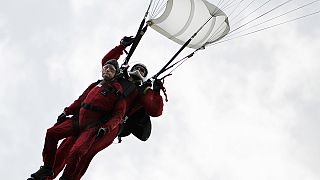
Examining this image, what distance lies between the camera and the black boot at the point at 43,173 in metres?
7.40

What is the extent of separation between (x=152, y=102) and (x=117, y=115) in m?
0.69

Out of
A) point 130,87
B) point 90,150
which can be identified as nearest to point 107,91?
point 130,87

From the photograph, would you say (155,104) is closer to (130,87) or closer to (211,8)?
(130,87)

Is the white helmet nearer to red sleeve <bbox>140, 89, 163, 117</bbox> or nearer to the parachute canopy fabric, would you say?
red sleeve <bbox>140, 89, 163, 117</bbox>

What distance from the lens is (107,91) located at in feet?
24.8

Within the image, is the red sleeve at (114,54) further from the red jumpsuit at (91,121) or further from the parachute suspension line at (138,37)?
the red jumpsuit at (91,121)

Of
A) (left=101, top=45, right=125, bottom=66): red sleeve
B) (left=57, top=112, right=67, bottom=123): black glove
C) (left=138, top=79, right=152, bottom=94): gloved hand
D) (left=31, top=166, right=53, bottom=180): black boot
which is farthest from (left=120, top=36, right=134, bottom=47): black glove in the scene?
(left=31, top=166, right=53, bottom=180): black boot

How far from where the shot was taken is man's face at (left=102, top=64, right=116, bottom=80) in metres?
7.70

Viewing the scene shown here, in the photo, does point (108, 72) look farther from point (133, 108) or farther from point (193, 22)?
point (193, 22)

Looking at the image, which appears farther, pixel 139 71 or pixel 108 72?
pixel 139 71

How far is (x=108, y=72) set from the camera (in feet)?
25.3

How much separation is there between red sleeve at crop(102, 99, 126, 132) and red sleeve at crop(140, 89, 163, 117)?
438 millimetres

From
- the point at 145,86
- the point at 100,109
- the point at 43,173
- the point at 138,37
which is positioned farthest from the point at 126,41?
the point at 43,173

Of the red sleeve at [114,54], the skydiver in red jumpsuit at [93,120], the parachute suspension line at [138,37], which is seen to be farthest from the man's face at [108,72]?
the red sleeve at [114,54]
